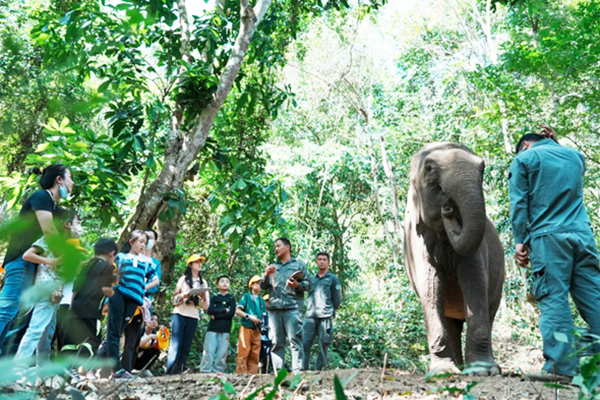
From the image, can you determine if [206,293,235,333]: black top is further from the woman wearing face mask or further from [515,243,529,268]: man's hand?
[515,243,529,268]: man's hand

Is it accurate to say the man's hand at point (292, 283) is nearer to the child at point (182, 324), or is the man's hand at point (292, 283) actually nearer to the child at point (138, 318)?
the child at point (182, 324)

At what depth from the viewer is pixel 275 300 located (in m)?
7.44

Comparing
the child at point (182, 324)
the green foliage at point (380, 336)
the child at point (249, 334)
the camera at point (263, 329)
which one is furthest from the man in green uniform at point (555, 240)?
the green foliage at point (380, 336)

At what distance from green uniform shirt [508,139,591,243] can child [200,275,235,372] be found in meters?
4.54

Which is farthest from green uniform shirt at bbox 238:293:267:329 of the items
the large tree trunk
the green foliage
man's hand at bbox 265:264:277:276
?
the green foliage

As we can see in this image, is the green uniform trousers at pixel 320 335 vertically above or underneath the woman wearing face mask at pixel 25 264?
underneath

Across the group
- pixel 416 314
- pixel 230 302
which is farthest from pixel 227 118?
pixel 416 314

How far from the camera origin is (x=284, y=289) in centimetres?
746

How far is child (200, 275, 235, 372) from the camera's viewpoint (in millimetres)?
7764

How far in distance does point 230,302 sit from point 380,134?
40.5ft

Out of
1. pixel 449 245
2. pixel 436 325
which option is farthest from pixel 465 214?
pixel 436 325

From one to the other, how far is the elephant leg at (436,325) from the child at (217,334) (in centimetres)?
353

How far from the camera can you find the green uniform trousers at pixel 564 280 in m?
3.97

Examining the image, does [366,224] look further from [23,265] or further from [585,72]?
[23,265]
